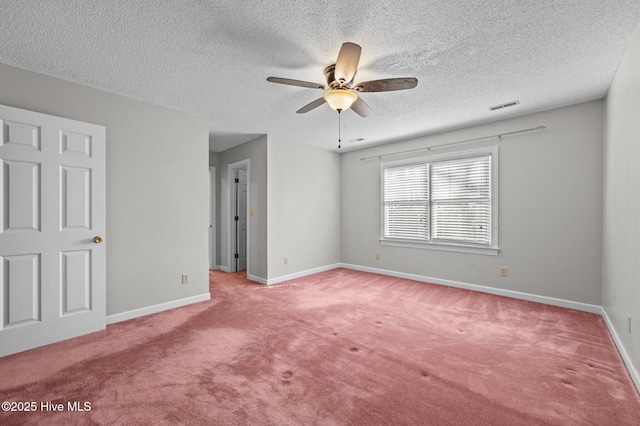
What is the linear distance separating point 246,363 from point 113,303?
188 centimetres

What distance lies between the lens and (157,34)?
2.04 m

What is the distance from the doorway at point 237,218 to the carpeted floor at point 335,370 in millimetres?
2422

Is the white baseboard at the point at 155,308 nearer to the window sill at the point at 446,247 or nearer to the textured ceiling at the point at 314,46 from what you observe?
the textured ceiling at the point at 314,46

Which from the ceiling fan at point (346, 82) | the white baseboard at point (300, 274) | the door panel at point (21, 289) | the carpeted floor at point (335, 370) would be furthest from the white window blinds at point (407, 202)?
the door panel at point (21, 289)

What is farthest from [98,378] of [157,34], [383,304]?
[383,304]

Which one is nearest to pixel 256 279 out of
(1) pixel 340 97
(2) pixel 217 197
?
(2) pixel 217 197

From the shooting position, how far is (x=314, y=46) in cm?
216

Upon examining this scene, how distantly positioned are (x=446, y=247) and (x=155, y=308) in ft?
14.0

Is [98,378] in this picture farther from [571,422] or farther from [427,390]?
[571,422]

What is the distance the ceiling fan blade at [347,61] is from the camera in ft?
6.25

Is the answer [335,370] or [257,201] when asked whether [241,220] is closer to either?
[257,201]

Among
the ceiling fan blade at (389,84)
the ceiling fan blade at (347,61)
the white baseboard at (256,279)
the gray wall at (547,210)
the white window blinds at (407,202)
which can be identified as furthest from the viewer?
Answer: the white window blinds at (407,202)

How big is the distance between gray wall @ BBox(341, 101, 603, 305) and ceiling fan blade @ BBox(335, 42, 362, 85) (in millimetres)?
2963

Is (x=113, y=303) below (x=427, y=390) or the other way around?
the other way around
